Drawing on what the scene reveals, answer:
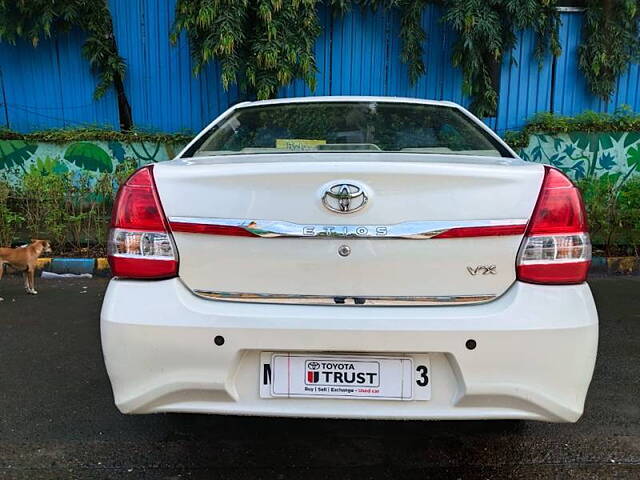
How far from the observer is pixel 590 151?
279 inches

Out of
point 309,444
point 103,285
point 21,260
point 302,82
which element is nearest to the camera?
point 309,444

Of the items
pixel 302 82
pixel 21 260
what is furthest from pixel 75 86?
pixel 21 260

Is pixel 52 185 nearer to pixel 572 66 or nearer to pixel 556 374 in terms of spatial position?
pixel 556 374

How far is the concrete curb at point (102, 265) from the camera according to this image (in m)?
5.36

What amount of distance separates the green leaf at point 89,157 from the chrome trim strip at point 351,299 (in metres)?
6.12

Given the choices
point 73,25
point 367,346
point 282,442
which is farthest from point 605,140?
point 73,25

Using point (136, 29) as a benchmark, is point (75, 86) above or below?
below

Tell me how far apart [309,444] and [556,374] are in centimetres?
108

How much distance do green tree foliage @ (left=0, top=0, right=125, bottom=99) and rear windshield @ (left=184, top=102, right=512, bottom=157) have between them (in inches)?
202

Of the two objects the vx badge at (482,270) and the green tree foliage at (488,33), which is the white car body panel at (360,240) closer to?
the vx badge at (482,270)

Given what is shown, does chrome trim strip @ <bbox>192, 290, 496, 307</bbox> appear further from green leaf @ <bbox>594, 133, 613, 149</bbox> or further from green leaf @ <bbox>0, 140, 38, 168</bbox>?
green leaf @ <bbox>0, 140, 38, 168</bbox>

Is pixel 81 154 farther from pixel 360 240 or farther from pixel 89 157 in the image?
pixel 360 240

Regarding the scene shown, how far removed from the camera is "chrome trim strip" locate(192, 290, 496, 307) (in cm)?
171

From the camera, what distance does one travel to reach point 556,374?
5.50ft
